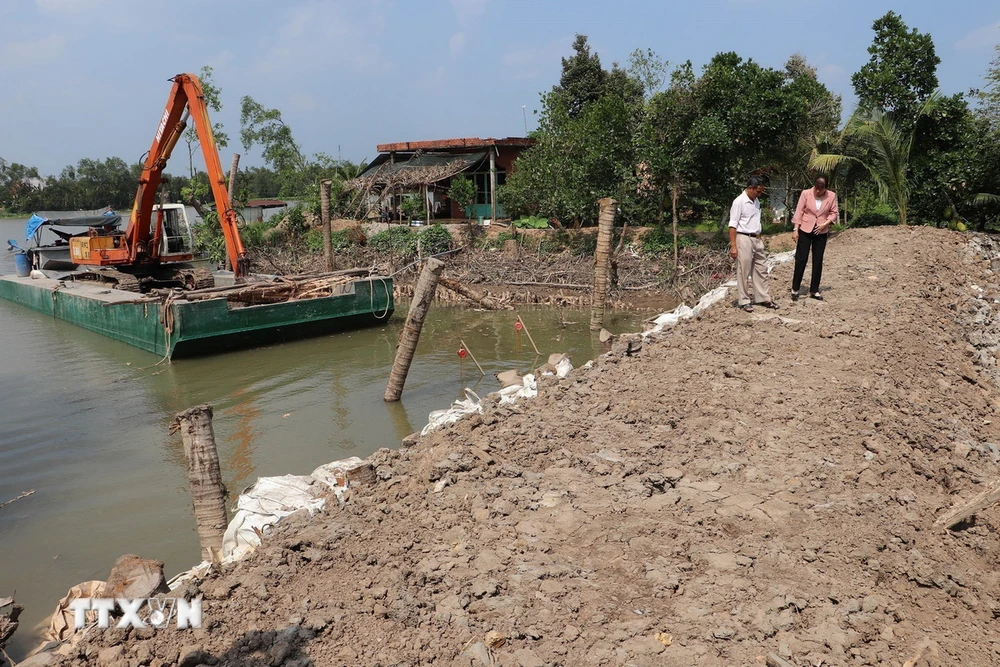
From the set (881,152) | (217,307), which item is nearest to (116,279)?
(217,307)

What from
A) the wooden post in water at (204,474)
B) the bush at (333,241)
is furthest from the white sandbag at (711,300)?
the bush at (333,241)

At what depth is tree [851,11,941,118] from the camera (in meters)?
15.8

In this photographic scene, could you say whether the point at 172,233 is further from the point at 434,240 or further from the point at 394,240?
the point at 434,240

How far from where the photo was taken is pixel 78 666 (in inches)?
125

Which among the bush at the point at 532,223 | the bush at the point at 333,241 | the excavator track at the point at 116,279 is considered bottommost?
the excavator track at the point at 116,279

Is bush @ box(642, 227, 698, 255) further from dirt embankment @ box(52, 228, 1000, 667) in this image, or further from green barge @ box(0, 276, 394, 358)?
dirt embankment @ box(52, 228, 1000, 667)

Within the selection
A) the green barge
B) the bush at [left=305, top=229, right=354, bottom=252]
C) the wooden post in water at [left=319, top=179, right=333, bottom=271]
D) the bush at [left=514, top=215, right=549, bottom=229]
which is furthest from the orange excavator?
the bush at [left=514, top=215, right=549, bottom=229]

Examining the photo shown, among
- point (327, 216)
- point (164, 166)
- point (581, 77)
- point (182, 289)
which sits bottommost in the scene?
point (182, 289)

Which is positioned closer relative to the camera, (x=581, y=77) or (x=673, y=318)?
(x=673, y=318)

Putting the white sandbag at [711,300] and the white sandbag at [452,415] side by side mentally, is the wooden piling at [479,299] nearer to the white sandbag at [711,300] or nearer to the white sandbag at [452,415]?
the white sandbag at [711,300]

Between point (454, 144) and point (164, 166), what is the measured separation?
37.0 ft

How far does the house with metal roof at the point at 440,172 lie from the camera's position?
24062 millimetres

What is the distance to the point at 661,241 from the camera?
18.6 metres

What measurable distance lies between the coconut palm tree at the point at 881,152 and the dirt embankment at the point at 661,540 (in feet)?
34.4
